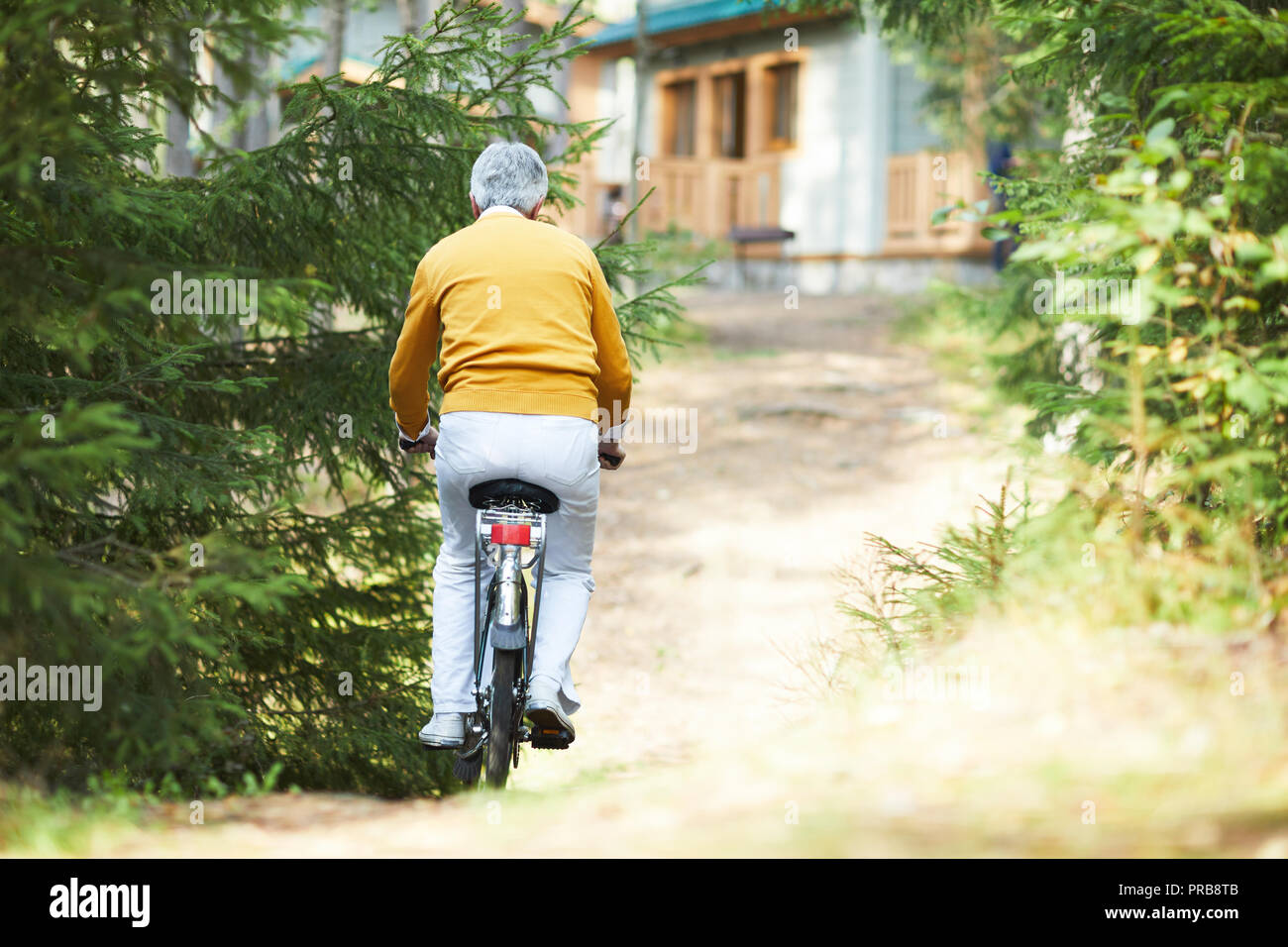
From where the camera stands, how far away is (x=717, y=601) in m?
8.40

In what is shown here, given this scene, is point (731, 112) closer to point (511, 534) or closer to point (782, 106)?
point (782, 106)

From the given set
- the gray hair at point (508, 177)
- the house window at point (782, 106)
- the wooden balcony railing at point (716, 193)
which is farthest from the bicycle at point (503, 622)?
the house window at point (782, 106)

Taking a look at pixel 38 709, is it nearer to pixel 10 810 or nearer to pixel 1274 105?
pixel 10 810

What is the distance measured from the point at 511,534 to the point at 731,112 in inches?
862

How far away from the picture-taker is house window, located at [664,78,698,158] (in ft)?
80.6

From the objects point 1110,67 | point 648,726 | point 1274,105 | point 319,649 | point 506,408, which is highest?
point 1110,67

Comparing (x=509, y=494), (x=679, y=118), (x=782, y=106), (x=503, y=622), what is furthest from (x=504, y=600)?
(x=679, y=118)

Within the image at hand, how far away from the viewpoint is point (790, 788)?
287 cm

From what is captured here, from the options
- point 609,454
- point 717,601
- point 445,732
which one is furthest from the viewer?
point 717,601

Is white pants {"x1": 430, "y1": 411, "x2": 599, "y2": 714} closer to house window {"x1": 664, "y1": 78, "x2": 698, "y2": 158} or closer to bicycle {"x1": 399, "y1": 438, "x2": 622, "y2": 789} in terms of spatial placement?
bicycle {"x1": 399, "y1": 438, "x2": 622, "y2": 789}

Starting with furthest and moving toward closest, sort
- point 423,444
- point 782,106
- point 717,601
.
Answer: point 782,106, point 717,601, point 423,444

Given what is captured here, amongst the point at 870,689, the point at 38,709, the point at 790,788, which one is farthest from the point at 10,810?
the point at 870,689

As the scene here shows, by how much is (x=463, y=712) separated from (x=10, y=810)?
1.39 metres

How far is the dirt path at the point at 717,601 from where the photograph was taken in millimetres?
2967
